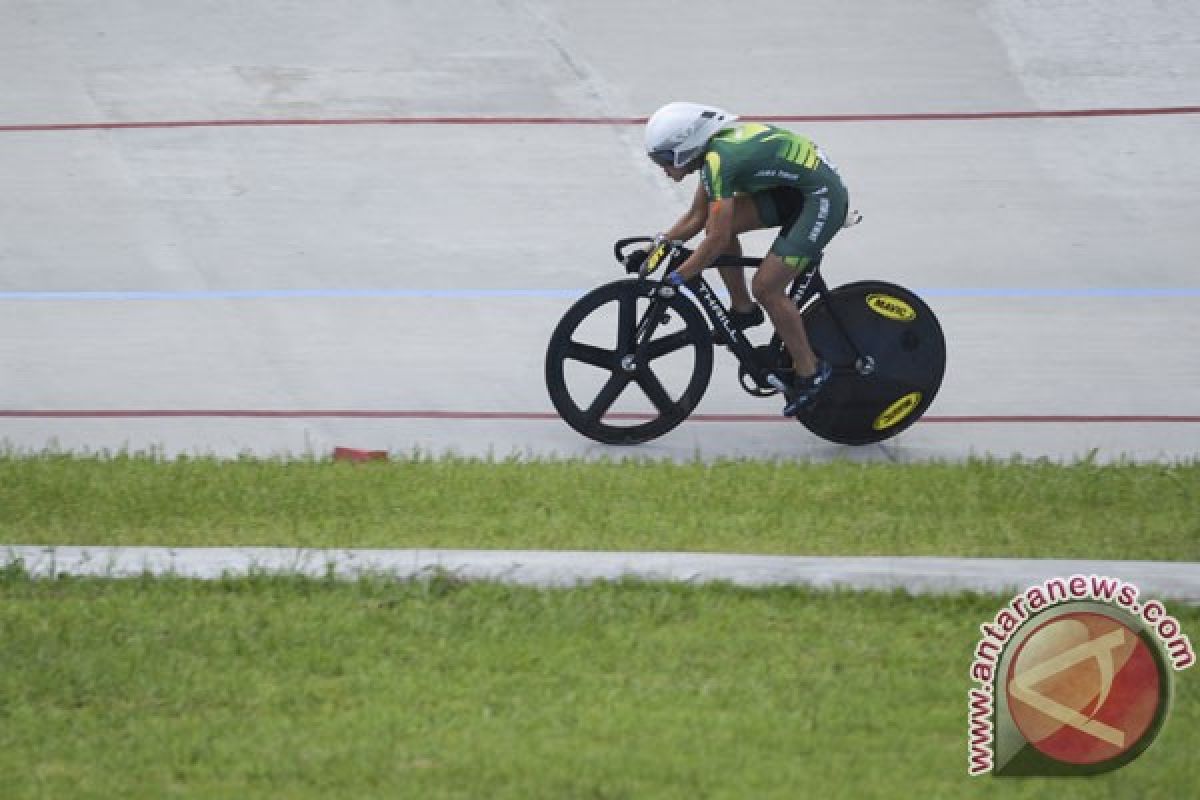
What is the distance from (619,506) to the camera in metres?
7.23

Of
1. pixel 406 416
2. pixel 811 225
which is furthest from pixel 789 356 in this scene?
pixel 406 416

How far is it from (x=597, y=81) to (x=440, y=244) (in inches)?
107

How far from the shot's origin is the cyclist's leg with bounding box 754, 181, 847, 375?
811 centimetres

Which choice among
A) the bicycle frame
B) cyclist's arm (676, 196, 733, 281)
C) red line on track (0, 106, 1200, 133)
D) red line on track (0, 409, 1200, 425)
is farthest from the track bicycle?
red line on track (0, 106, 1200, 133)

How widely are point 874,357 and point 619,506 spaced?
1701 mm

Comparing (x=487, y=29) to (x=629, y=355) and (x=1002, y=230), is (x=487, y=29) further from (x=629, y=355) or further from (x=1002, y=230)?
(x=629, y=355)

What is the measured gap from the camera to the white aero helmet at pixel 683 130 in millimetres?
8125

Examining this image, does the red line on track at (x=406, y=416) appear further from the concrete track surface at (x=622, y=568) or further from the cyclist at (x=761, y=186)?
the concrete track surface at (x=622, y=568)

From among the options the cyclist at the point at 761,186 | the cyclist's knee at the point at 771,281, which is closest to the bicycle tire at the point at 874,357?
the cyclist at the point at 761,186

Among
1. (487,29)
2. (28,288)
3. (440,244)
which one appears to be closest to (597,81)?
(487,29)

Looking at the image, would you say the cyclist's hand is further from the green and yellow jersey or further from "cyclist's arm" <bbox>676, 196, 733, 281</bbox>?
the green and yellow jersey

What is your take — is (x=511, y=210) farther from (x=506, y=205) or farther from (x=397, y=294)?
(x=397, y=294)

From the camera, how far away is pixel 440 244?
11.2m

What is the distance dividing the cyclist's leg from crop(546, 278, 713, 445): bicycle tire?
36 cm
